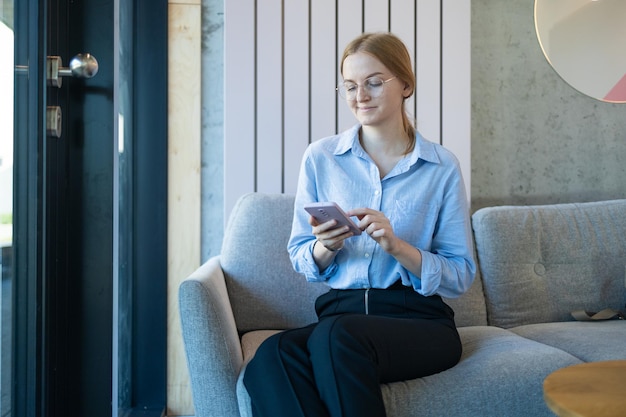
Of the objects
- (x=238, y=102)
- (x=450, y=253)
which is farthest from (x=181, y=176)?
(x=450, y=253)

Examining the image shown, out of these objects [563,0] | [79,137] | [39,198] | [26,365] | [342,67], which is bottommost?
[26,365]

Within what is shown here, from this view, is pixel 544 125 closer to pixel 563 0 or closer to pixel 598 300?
pixel 563 0

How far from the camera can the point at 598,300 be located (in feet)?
7.73

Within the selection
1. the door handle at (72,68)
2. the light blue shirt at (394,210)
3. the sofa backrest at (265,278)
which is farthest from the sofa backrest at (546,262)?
the door handle at (72,68)

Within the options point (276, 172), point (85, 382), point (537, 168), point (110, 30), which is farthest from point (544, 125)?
point (85, 382)

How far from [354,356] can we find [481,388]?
0.39 metres

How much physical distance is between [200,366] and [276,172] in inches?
39.2

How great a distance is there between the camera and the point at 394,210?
6.01 feet

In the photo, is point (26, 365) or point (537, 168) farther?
point (537, 168)

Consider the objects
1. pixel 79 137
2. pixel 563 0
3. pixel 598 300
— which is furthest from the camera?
pixel 563 0

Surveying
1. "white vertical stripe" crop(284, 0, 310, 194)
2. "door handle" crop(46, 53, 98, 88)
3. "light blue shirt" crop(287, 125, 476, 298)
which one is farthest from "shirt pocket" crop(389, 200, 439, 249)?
"door handle" crop(46, 53, 98, 88)

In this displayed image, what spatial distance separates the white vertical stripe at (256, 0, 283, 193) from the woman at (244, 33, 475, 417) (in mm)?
524

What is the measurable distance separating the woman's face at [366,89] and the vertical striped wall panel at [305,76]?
2.09ft

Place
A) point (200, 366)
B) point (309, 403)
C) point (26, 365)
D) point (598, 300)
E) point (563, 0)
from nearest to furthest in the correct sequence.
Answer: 1. point (309, 403)
2. point (26, 365)
3. point (200, 366)
4. point (598, 300)
5. point (563, 0)
